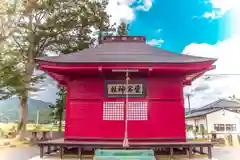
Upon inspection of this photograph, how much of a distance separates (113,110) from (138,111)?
1.67 feet

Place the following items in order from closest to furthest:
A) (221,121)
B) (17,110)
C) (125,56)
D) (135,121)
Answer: (135,121), (125,56), (17,110), (221,121)

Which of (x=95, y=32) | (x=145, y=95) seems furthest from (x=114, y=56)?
(x=95, y=32)

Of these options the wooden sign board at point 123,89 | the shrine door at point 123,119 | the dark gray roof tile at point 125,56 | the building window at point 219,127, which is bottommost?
the building window at point 219,127

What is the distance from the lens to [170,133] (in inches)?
164

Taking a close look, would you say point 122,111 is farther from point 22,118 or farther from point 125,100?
point 22,118

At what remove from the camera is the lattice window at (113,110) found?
4246mm

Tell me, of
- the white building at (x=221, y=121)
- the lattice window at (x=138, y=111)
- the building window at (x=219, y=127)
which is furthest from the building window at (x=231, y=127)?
the lattice window at (x=138, y=111)

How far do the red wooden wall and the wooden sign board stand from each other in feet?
0.28

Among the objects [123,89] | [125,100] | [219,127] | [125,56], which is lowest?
[219,127]

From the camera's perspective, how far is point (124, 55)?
4.51 m

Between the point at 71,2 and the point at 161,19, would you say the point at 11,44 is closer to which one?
the point at 71,2

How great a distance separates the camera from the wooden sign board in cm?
428

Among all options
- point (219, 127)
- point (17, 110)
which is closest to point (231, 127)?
point (219, 127)

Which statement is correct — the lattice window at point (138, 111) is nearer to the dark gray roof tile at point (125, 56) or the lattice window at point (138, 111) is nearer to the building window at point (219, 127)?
the dark gray roof tile at point (125, 56)
